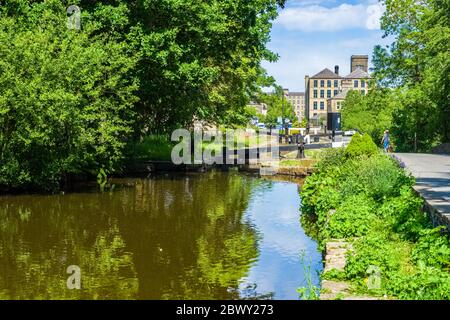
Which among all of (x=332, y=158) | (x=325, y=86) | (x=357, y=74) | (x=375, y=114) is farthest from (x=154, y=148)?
(x=325, y=86)

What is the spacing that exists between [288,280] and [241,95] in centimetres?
3608

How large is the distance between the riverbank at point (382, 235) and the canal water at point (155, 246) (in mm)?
→ 980

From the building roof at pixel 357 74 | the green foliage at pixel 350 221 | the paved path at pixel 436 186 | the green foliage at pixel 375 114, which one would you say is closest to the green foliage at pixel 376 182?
the paved path at pixel 436 186

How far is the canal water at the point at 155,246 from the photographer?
9633 mm

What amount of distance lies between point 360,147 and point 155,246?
46.3ft

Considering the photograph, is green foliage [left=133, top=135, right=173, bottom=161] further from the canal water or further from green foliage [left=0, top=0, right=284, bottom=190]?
the canal water

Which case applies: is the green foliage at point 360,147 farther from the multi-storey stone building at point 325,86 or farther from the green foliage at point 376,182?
the multi-storey stone building at point 325,86

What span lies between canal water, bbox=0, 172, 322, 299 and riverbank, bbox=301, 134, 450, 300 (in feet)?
3.21

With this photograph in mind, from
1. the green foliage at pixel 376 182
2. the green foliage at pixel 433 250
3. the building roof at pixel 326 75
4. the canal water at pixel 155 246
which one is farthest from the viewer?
the building roof at pixel 326 75

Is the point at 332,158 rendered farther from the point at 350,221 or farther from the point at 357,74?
the point at 357,74

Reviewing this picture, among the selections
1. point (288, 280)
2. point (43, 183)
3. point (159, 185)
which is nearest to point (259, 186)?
point (159, 185)

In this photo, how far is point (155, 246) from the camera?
12.9m

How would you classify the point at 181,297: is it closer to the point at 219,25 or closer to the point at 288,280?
the point at 288,280

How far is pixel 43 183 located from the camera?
2253 centimetres
